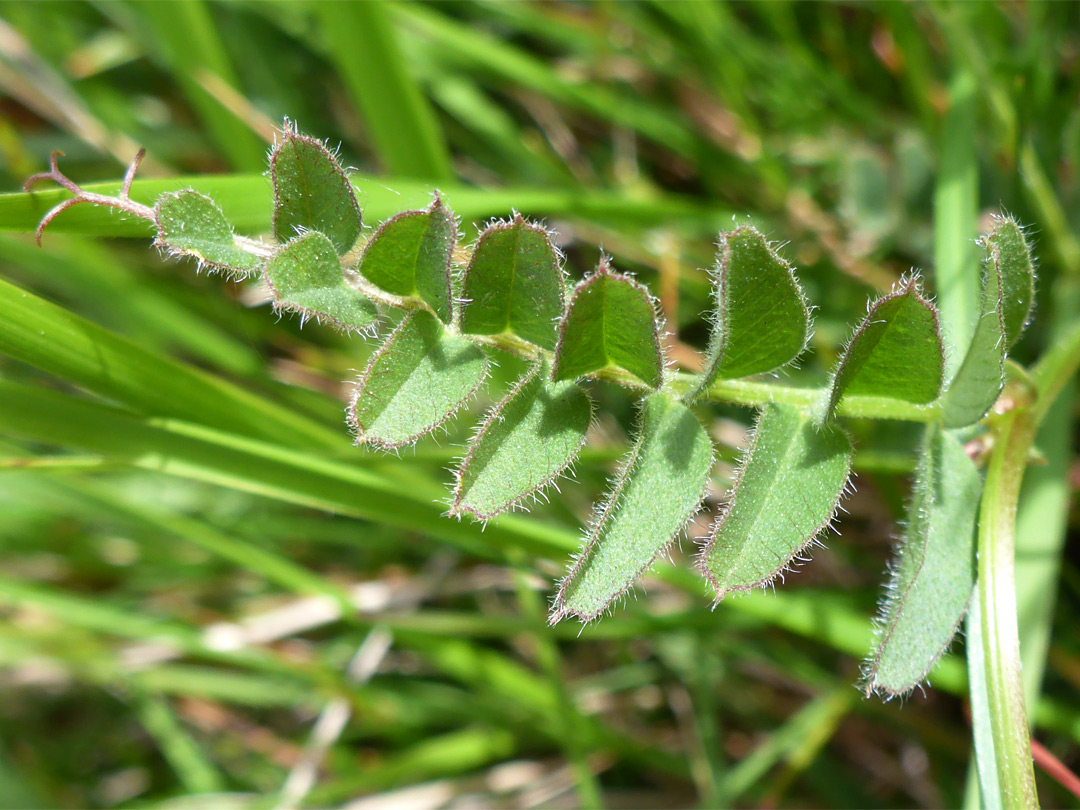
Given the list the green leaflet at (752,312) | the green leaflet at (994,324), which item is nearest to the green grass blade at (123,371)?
the green leaflet at (752,312)

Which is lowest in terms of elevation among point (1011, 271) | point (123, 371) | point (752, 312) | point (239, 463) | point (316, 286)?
point (239, 463)

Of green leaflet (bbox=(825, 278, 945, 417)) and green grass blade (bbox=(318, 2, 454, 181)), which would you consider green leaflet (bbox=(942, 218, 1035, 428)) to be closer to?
green leaflet (bbox=(825, 278, 945, 417))

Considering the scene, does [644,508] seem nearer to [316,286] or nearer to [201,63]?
[316,286]

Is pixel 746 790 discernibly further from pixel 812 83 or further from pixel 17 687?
pixel 17 687

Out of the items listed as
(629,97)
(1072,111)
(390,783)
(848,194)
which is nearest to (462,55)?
(629,97)

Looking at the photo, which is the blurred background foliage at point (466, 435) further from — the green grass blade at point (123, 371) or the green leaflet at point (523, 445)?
the green leaflet at point (523, 445)

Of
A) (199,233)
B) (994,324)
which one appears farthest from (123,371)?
(994,324)
